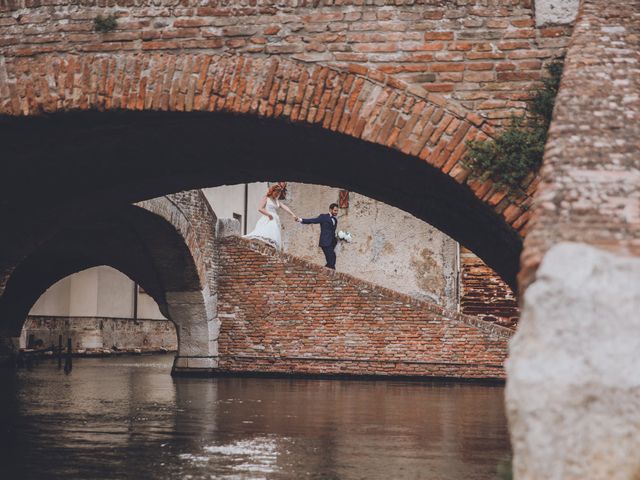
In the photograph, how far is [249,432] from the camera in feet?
23.4

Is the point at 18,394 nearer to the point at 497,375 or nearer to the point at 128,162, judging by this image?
the point at 128,162

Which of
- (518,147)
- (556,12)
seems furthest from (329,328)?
(556,12)

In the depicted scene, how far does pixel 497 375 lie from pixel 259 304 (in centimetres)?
408

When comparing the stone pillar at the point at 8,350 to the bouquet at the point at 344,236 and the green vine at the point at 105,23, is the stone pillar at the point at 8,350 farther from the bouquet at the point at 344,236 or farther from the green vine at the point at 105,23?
the green vine at the point at 105,23

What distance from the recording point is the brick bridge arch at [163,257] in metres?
13.6

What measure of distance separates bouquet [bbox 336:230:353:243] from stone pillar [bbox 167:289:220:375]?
4.76 metres

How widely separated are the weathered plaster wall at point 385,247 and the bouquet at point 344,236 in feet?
0.52

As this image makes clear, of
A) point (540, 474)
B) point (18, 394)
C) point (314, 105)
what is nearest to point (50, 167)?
point (314, 105)

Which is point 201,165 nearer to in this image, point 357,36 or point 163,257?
point 357,36

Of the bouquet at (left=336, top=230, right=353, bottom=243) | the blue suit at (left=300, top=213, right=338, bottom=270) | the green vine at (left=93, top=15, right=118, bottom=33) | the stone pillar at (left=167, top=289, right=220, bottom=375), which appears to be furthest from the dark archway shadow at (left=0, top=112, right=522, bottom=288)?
the bouquet at (left=336, top=230, right=353, bottom=243)

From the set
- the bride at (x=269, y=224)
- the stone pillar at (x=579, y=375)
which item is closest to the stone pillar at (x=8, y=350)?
the bride at (x=269, y=224)

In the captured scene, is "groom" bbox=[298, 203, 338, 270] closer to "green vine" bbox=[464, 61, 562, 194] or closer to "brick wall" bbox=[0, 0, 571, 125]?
Answer: "brick wall" bbox=[0, 0, 571, 125]

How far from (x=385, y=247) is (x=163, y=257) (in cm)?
679

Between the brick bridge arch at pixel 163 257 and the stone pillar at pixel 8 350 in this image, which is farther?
the stone pillar at pixel 8 350
